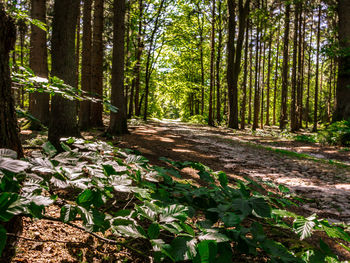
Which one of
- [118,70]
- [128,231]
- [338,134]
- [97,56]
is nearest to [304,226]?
[128,231]

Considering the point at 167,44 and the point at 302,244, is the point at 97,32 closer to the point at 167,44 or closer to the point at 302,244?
the point at 302,244

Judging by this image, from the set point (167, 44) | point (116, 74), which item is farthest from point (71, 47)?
point (167, 44)

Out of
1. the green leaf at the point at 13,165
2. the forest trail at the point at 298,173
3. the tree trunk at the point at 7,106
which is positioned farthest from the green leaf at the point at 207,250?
the forest trail at the point at 298,173

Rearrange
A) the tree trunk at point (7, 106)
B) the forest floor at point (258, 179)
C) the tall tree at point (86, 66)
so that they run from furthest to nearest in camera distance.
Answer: the tall tree at point (86, 66) → the forest floor at point (258, 179) → the tree trunk at point (7, 106)

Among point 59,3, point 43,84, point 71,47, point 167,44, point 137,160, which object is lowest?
point 137,160

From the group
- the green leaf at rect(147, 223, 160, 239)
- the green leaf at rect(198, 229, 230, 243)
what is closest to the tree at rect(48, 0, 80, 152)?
the green leaf at rect(147, 223, 160, 239)

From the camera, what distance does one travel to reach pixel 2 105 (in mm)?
1392

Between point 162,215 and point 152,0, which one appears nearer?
point 162,215

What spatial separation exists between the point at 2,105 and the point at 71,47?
400 cm

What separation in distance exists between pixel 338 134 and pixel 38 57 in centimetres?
1370

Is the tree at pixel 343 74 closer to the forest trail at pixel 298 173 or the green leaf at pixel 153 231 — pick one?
the forest trail at pixel 298 173

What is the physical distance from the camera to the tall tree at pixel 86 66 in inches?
380

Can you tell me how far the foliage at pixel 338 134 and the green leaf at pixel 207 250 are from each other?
485 inches

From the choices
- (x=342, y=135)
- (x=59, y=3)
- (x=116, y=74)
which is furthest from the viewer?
(x=342, y=135)
